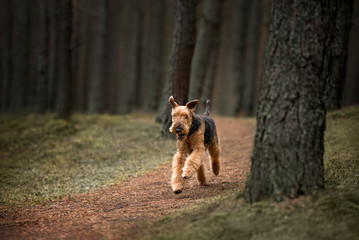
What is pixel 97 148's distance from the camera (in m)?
9.13

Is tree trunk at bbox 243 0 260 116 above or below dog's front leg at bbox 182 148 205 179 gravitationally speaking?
above

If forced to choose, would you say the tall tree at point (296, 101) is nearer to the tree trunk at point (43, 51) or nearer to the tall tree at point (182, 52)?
→ the tall tree at point (182, 52)

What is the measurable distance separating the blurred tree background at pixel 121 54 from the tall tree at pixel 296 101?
473cm

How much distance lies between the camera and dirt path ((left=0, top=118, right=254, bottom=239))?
404 cm

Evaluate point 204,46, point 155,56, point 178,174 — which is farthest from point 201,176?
point 155,56

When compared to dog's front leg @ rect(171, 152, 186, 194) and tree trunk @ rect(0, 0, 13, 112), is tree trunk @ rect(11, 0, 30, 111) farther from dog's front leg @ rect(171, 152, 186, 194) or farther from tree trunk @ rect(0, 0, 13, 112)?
dog's front leg @ rect(171, 152, 186, 194)

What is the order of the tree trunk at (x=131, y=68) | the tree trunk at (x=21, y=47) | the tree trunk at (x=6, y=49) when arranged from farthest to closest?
the tree trunk at (x=6, y=49) → the tree trunk at (x=131, y=68) → the tree trunk at (x=21, y=47)

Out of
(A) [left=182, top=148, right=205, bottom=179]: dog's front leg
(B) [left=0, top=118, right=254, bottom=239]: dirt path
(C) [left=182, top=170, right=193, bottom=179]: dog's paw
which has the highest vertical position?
(A) [left=182, top=148, right=205, bottom=179]: dog's front leg

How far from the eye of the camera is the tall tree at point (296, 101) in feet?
11.3

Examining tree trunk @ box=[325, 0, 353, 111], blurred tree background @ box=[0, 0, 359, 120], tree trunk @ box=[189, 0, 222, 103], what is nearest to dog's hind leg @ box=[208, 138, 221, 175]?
blurred tree background @ box=[0, 0, 359, 120]

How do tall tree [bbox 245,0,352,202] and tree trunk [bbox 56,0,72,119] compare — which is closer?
tall tree [bbox 245,0,352,202]

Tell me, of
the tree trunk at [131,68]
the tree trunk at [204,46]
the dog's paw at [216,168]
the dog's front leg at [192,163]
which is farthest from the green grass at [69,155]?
the tree trunk at [131,68]

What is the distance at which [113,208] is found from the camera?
4.92 meters

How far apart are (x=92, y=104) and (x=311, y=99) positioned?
15.0 metres
